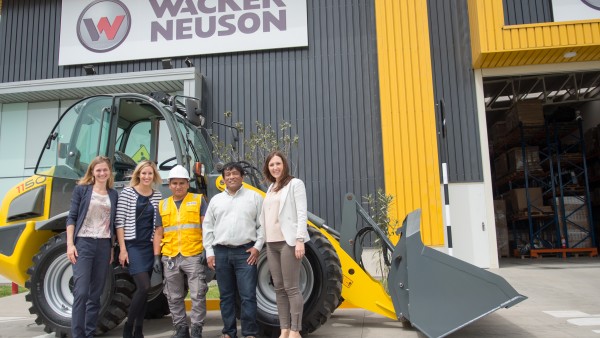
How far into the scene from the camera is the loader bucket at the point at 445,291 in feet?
14.2

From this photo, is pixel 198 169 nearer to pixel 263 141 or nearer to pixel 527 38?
pixel 263 141

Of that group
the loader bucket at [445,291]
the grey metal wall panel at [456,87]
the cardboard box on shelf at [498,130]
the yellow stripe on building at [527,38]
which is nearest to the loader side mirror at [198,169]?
the loader bucket at [445,291]

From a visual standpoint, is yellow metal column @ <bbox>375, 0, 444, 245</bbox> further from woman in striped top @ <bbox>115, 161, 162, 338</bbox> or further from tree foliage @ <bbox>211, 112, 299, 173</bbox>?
woman in striped top @ <bbox>115, 161, 162, 338</bbox>

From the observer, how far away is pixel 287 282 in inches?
171

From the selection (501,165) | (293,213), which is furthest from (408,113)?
(501,165)

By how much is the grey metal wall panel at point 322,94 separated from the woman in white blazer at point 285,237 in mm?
8085

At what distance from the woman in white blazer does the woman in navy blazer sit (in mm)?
1522

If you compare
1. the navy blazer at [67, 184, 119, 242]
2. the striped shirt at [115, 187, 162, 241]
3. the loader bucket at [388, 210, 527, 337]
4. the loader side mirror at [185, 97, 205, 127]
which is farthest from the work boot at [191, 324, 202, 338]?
the loader side mirror at [185, 97, 205, 127]

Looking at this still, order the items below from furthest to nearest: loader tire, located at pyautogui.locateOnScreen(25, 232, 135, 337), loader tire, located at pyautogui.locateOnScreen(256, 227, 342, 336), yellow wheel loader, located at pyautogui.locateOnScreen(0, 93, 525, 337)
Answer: loader tire, located at pyautogui.locateOnScreen(25, 232, 135, 337) < loader tire, located at pyautogui.locateOnScreen(256, 227, 342, 336) < yellow wheel loader, located at pyautogui.locateOnScreen(0, 93, 525, 337)

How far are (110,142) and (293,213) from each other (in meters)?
2.71

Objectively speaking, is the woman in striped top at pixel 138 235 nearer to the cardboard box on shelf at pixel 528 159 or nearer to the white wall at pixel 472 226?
the white wall at pixel 472 226

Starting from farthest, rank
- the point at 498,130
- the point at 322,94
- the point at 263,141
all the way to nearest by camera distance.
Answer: the point at 498,130 < the point at 322,94 < the point at 263,141

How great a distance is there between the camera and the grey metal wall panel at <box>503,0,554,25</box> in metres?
12.7

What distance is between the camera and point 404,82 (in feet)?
41.0
